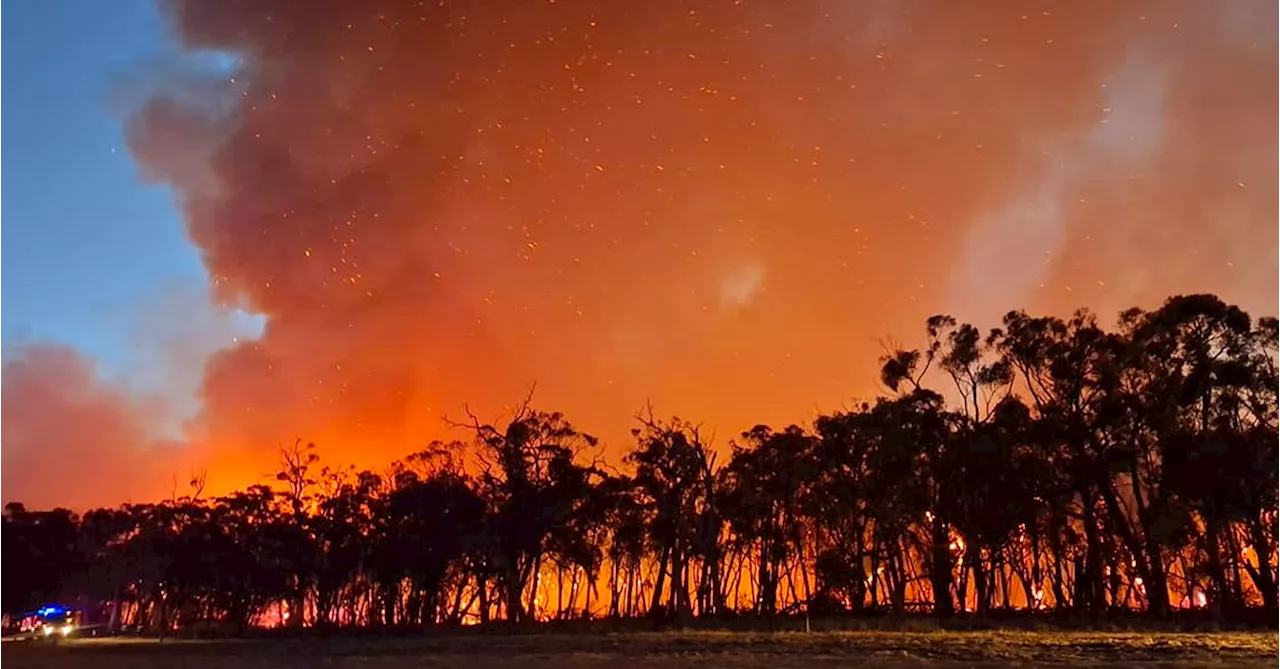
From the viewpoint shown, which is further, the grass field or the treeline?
the treeline

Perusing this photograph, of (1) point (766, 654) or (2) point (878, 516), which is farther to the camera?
(2) point (878, 516)

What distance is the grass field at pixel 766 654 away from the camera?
2092 centimetres

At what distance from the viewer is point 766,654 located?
78.3ft

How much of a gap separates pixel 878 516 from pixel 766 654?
109ft

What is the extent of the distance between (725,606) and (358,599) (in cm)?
2770

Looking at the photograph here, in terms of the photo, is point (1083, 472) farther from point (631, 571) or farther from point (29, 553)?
point (29, 553)

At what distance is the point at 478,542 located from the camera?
209ft

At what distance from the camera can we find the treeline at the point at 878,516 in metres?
46.8

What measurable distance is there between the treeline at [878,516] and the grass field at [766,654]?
66.2 feet

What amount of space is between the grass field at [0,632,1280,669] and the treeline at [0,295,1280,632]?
20.2 metres

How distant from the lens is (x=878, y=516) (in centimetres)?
5572

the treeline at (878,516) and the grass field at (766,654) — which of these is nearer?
the grass field at (766,654)

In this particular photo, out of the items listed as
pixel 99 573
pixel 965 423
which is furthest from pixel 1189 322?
pixel 99 573

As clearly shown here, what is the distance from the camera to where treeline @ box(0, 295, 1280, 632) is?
46812 millimetres
